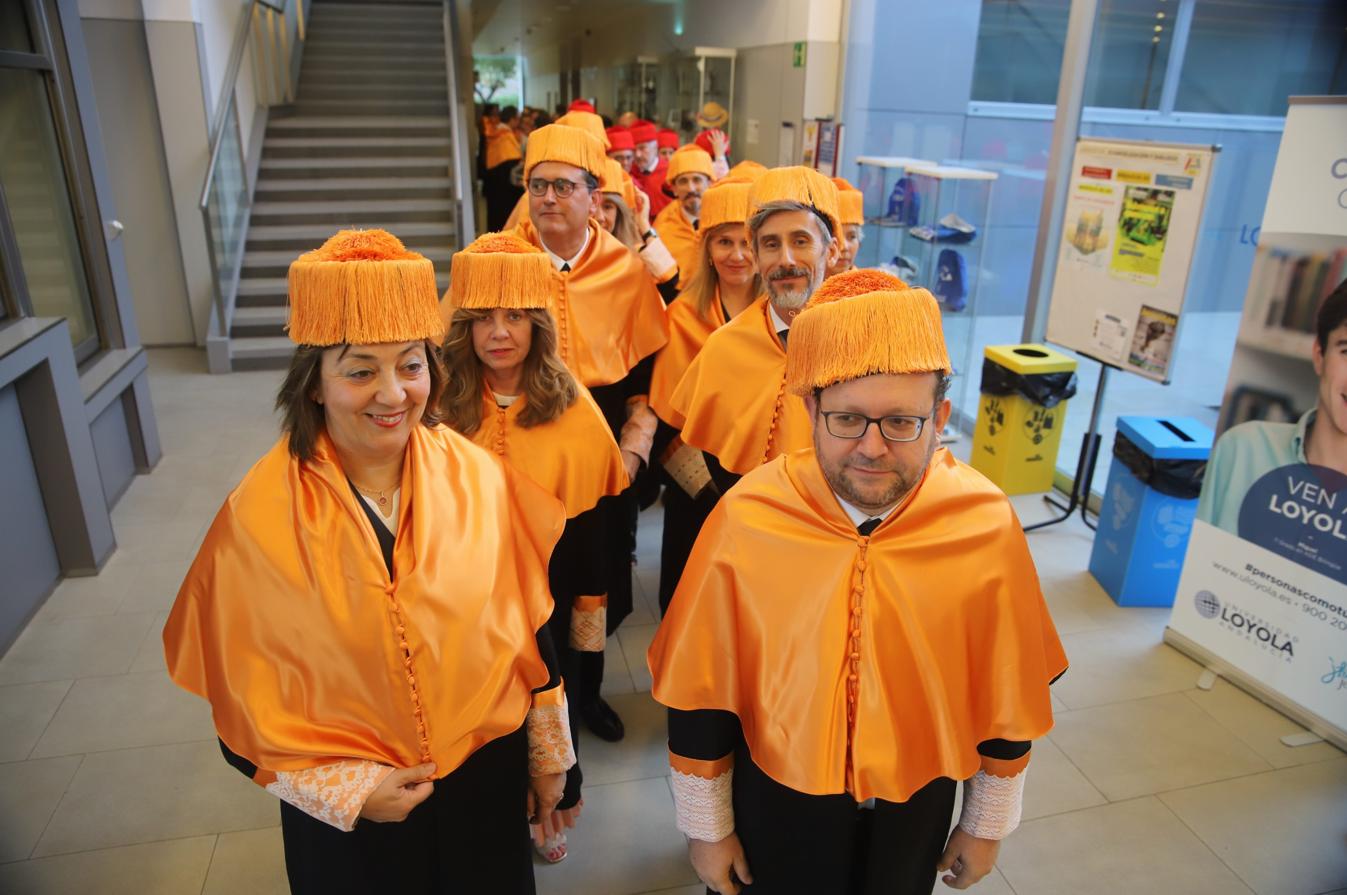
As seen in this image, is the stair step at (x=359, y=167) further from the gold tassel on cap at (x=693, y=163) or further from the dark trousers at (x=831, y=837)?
the dark trousers at (x=831, y=837)

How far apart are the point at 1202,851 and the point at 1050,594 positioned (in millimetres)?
1610

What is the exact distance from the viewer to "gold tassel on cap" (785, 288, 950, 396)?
1.37 meters

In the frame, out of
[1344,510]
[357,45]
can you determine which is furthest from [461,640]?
[357,45]

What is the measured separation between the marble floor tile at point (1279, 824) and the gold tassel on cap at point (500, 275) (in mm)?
2633

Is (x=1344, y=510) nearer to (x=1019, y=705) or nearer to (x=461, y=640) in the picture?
(x=1019, y=705)

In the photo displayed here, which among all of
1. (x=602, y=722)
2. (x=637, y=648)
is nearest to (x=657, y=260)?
(x=637, y=648)

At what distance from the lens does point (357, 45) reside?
11.1 meters

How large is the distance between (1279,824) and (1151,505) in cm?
150

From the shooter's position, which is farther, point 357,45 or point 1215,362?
point 357,45

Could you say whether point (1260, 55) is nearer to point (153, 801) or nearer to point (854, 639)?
point (854, 639)

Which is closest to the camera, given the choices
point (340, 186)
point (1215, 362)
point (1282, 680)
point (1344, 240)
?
point (1344, 240)

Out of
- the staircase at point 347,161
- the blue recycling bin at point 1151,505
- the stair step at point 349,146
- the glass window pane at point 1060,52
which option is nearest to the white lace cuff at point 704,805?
the blue recycling bin at point 1151,505

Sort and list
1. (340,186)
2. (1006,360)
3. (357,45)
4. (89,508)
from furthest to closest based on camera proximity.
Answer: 1. (357,45)
2. (340,186)
3. (1006,360)
4. (89,508)

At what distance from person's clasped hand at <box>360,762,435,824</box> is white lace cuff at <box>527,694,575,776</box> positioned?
270mm
